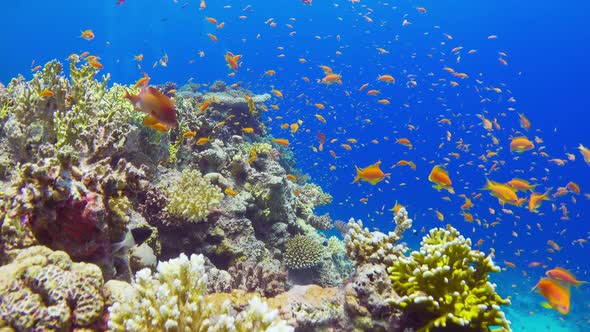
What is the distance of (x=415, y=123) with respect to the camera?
70.1m

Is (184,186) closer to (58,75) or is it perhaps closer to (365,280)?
(58,75)

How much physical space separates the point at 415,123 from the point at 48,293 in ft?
239

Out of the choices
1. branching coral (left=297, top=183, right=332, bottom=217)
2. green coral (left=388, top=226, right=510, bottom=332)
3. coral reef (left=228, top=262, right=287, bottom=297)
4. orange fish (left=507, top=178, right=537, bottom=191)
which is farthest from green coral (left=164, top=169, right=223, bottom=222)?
orange fish (left=507, top=178, right=537, bottom=191)

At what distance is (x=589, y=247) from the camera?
43.7 meters

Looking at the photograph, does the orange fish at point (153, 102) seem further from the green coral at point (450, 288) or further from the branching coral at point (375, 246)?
the green coral at point (450, 288)

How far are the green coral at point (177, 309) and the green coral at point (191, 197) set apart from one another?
2.76m

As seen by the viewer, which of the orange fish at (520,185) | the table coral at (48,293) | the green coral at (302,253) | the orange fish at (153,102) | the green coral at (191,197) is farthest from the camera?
the orange fish at (520,185)

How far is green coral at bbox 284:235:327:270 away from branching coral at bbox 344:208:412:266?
3.42 m

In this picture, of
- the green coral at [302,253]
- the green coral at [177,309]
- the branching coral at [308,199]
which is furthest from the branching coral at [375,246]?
the branching coral at [308,199]

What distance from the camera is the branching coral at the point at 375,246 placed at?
158 inches

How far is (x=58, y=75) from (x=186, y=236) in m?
3.24

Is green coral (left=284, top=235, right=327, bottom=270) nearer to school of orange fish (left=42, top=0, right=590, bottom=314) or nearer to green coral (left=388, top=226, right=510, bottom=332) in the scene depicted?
school of orange fish (left=42, top=0, right=590, bottom=314)

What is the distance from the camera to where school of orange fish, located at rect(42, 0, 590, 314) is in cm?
841

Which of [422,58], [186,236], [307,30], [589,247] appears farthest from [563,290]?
[307,30]
